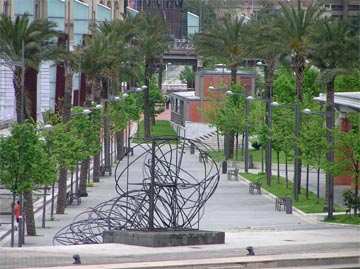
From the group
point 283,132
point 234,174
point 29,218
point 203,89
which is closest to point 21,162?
Result: point 29,218

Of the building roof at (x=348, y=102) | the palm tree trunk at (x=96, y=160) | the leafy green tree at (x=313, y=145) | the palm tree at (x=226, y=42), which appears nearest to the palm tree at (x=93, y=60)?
the palm tree trunk at (x=96, y=160)

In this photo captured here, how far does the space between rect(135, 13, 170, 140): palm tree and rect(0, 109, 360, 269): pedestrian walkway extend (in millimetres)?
46569

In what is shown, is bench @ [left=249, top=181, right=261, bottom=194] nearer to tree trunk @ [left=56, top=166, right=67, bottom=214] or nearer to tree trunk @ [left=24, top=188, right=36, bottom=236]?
tree trunk @ [left=56, top=166, right=67, bottom=214]

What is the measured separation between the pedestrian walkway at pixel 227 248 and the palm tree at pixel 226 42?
33370 millimetres

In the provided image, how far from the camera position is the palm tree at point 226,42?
9338cm

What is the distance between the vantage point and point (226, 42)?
94.6 metres

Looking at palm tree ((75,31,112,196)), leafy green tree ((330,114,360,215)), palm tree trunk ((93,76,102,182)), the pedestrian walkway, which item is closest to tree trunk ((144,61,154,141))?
palm tree trunk ((93,76,102,182))

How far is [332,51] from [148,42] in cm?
4808

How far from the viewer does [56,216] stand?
59031mm

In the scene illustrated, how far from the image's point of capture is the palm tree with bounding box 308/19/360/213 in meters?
59.5

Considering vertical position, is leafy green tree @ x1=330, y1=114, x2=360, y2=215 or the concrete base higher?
leafy green tree @ x1=330, y1=114, x2=360, y2=215

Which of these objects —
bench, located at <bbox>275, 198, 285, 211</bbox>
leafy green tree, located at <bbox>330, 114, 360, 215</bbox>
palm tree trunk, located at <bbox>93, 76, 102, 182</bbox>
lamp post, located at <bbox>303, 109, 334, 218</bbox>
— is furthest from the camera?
palm tree trunk, located at <bbox>93, 76, 102, 182</bbox>

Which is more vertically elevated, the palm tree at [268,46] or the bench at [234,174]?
the palm tree at [268,46]

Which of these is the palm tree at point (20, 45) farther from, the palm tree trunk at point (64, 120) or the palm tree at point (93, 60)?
the palm tree at point (93, 60)
